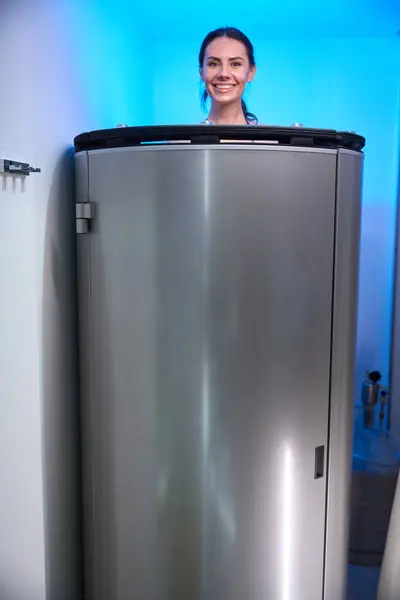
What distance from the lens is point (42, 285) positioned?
96 cm

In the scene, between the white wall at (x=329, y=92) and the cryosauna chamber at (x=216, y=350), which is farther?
the white wall at (x=329, y=92)

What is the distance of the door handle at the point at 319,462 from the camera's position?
→ 0.99 m

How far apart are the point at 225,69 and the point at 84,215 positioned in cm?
42

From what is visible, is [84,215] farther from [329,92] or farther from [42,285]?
[329,92]

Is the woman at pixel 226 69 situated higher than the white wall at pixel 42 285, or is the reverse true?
the woman at pixel 226 69

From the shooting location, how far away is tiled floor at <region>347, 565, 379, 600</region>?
1.32m

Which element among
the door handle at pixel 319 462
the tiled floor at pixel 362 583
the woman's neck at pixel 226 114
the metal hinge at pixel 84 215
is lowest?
the tiled floor at pixel 362 583

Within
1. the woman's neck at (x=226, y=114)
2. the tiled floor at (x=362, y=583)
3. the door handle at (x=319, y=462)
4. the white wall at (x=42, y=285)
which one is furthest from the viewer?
the tiled floor at (x=362, y=583)

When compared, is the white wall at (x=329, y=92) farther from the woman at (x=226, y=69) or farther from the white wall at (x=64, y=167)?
the woman at (x=226, y=69)

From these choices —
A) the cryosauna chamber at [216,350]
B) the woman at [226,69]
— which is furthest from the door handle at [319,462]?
the woman at [226,69]

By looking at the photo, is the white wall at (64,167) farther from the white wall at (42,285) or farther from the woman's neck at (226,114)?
the woman's neck at (226,114)

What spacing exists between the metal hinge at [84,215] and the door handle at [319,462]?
1.86ft

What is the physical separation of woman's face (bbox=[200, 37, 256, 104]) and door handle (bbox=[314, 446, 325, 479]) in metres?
0.69

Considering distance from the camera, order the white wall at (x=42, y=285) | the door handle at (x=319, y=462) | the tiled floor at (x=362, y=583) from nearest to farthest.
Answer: the white wall at (x=42, y=285) < the door handle at (x=319, y=462) < the tiled floor at (x=362, y=583)
